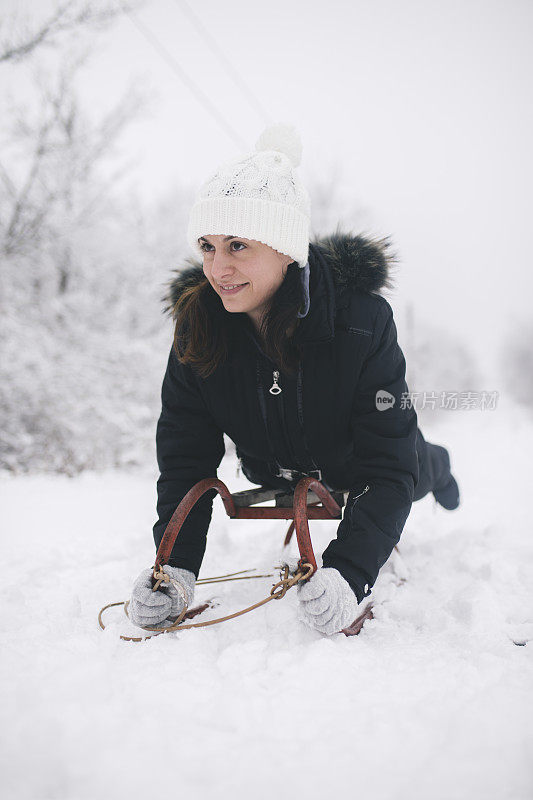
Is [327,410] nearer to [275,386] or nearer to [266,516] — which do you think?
[275,386]

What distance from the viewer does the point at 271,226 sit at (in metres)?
1.56

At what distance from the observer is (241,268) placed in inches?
63.1

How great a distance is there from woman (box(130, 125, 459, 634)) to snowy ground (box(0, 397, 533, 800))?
0.18 metres

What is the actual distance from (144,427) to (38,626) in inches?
290

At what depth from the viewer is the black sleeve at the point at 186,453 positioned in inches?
67.3

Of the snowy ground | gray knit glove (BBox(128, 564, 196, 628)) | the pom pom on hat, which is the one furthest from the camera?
the pom pom on hat

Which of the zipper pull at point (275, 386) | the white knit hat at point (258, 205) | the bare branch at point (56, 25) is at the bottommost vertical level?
the zipper pull at point (275, 386)

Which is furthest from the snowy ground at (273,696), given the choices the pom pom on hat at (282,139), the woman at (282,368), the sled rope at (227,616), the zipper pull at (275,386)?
the pom pom on hat at (282,139)

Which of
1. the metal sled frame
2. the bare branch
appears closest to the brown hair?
the metal sled frame

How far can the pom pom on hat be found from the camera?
1.83 meters

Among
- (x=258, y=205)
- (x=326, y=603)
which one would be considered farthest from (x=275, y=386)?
(x=326, y=603)

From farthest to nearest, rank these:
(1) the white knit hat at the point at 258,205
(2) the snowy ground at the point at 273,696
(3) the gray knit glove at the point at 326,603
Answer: (1) the white knit hat at the point at 258,205, (3) the gray knit glove at the point at 326,603, (2) the snowy ground at the point at 273,696

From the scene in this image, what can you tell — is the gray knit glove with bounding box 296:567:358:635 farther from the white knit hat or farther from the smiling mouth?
the white knit hat

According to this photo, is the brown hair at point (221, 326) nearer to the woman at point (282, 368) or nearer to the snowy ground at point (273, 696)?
the woman at point (282, 368)
